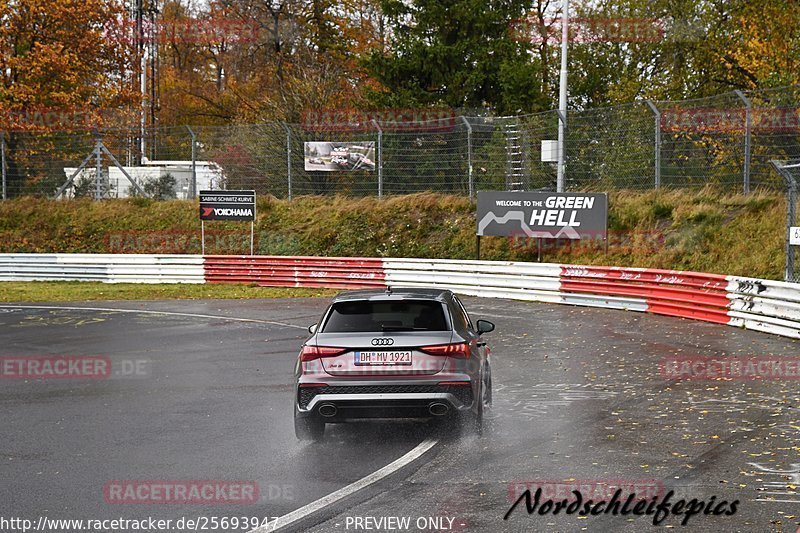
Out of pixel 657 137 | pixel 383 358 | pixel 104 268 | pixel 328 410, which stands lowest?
pixel 104 268

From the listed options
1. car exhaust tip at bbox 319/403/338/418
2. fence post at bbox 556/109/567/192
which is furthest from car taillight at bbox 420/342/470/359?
fence post at bbox 556/109/567/192

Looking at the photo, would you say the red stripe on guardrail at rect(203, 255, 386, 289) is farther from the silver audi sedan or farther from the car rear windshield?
the silver audi sedan

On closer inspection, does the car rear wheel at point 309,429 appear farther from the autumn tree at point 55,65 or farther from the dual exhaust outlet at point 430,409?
the autumn tree at point 55,65

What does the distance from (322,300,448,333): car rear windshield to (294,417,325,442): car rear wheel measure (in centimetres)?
85

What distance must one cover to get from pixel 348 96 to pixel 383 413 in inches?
1659

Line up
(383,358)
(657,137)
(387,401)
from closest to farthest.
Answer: (387,401), (383,358), (657,137)

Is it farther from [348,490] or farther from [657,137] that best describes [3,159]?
[348,490]

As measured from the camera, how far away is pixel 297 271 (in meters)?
30.1

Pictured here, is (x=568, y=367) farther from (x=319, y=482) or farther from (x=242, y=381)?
(x=319, y=482)

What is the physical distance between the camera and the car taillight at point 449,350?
9261mm

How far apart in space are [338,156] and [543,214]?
9.02 metres

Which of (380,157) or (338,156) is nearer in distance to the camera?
(380,157)

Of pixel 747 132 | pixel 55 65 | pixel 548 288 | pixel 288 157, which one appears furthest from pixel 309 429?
pixel 55 65

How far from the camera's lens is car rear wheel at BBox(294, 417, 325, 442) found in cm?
931
